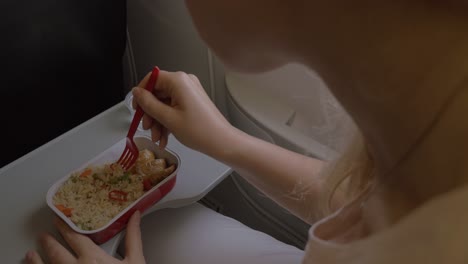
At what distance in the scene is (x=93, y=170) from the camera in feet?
2.50

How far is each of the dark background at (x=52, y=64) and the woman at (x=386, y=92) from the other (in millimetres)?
454

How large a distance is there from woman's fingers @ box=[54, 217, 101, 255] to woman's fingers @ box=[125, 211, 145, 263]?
0.04m

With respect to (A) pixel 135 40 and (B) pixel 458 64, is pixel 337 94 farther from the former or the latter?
(A) pixel 135 40

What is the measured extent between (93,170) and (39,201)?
0.09 meters

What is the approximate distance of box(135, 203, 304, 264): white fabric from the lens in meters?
0.73

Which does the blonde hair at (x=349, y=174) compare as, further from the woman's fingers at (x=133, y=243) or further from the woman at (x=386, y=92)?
the woman's fingers at (x=133, y=243)

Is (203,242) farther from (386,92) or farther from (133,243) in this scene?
(386,92)

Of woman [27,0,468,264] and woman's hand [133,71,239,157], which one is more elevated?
woman [27,0,468,264]

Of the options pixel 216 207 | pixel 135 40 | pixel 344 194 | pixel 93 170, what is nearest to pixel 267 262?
pixel 344 194

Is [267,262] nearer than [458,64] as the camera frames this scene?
No

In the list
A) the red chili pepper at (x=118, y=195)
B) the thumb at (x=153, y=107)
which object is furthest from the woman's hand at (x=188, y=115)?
the red chili pepper at (x=118, y=195)

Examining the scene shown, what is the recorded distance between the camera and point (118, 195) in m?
0.73

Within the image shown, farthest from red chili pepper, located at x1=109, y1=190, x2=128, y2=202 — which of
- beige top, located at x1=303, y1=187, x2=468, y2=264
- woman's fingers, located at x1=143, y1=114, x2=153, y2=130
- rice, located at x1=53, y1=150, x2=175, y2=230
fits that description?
beige top, located at x1=303, y1=187, x2=468, y2=264

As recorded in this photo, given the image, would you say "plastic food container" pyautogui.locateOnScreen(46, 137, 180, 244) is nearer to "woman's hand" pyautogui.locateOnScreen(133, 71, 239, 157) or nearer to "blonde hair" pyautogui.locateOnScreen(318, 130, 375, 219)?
"woman's hand" pyautogui.locateOnScreen(133, 71, 239, 157)
